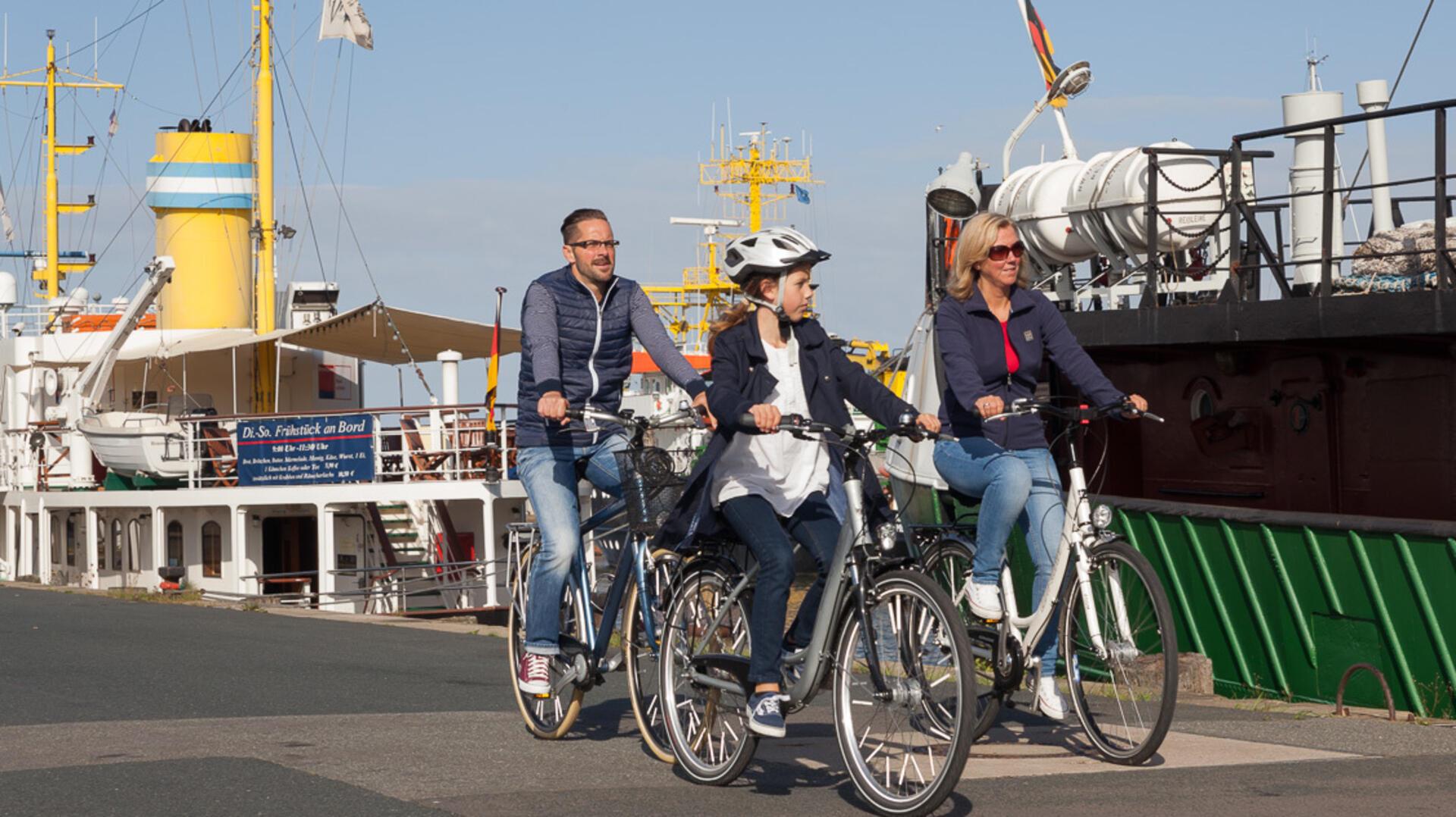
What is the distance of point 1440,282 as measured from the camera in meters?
10.4

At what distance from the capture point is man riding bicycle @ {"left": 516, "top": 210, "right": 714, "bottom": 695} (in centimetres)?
720

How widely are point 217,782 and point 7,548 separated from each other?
28071 millimetres

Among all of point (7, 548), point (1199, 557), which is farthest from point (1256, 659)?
point (7, 548)

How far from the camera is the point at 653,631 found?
266 inches

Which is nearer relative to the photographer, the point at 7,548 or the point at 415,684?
the point at 415,684

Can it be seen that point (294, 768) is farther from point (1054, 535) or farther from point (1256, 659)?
point (1256, 659)

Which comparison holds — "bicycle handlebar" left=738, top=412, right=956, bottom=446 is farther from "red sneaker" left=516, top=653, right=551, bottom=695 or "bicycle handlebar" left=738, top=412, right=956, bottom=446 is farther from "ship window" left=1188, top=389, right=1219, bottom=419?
"ship window" left=1188, top=389, right=1219, bottom=419

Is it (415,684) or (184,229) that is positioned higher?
(184,229)

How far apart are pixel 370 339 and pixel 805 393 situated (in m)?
22.3

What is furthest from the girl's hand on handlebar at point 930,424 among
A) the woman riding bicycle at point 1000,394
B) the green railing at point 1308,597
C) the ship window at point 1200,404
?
the ship window at point 1200,404

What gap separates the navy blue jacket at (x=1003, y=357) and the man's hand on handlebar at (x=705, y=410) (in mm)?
938

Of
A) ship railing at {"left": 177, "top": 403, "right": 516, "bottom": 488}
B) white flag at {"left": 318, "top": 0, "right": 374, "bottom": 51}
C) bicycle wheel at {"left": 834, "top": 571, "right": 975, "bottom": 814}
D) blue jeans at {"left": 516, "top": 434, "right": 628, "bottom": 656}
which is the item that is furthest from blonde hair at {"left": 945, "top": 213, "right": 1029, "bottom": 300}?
white flag at {"left": 318, "top": 0, "right": 374, "bottom": 51}

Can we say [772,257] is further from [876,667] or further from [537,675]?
[537,675]

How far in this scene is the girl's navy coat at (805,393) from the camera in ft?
20.1
